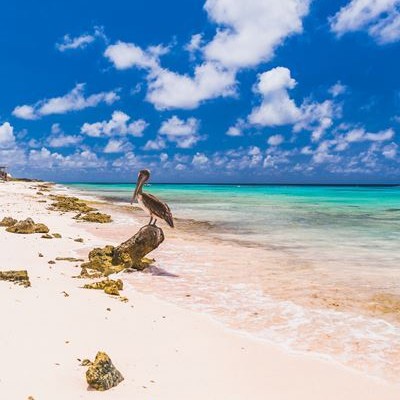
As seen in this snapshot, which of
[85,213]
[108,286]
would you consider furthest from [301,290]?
[85,213]

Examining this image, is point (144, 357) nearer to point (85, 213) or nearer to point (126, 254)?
point (126, 254)

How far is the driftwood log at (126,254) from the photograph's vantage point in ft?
37.3

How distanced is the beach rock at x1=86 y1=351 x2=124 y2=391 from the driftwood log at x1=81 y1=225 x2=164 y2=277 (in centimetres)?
638

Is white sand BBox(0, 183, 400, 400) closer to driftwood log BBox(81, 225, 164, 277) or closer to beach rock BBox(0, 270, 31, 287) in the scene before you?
beach rock BBox(0, 270, 31, 287)

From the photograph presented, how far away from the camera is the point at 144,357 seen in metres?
5.89

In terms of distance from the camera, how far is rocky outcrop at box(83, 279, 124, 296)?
8945 millimetres

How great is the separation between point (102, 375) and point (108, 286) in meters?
4.54

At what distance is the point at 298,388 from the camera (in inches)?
215

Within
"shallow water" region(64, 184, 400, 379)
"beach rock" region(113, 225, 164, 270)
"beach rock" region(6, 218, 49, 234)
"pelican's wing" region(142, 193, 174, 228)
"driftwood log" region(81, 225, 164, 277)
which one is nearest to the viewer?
"shallow water" region(64, 184, 400, 379)

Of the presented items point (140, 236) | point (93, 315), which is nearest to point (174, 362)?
point (93, 315)

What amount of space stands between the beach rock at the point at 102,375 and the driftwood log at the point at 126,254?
251 inches

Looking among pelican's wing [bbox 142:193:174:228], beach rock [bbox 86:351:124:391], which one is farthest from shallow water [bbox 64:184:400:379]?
beach rock [bbox 86:351:124:391]

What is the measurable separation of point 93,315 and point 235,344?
2.48 meters

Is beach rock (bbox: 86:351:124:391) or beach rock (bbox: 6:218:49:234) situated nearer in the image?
beach rock (bbox: 86:351:124:391)
